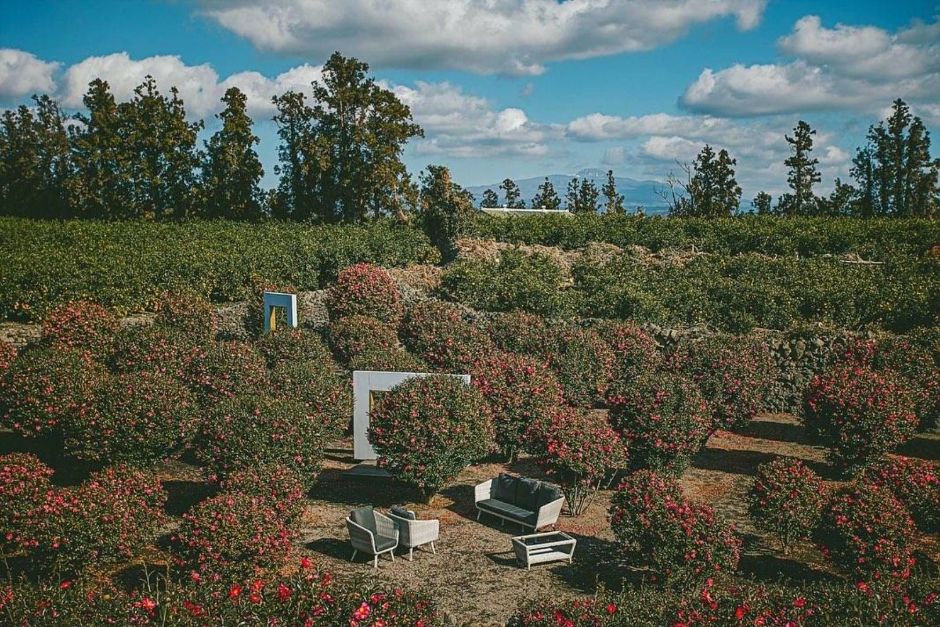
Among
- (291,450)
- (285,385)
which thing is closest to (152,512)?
(291,450)

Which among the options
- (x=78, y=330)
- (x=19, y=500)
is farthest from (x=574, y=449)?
(x=78, y=330)

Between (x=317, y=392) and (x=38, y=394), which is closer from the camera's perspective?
(x=38, y=394)

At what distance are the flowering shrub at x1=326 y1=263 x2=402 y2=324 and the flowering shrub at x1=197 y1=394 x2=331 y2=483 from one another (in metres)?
8.46

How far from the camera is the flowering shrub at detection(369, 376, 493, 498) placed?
11188 mm

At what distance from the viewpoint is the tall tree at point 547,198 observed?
287 ft

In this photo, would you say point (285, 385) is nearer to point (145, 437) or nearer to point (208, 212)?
point (145, 437)

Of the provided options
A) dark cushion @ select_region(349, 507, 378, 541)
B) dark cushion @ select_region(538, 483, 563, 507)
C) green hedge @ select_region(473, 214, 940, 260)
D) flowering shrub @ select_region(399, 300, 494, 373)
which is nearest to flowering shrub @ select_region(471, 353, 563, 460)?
dark cushion @ select_region(538, 483, 563, 507)

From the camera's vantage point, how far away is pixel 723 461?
14.6 meters

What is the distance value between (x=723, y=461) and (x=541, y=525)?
533 centimetres

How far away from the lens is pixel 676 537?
28.2 ft

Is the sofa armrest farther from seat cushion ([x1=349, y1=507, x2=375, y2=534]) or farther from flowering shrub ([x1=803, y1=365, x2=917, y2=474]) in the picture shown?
flowering shrub ([x1=803, y1=365, x2=917, y2=474])

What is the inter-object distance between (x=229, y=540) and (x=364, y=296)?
11.7m

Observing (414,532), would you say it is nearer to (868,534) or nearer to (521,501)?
(521,501)

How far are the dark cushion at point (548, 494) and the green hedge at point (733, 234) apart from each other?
27360mm
